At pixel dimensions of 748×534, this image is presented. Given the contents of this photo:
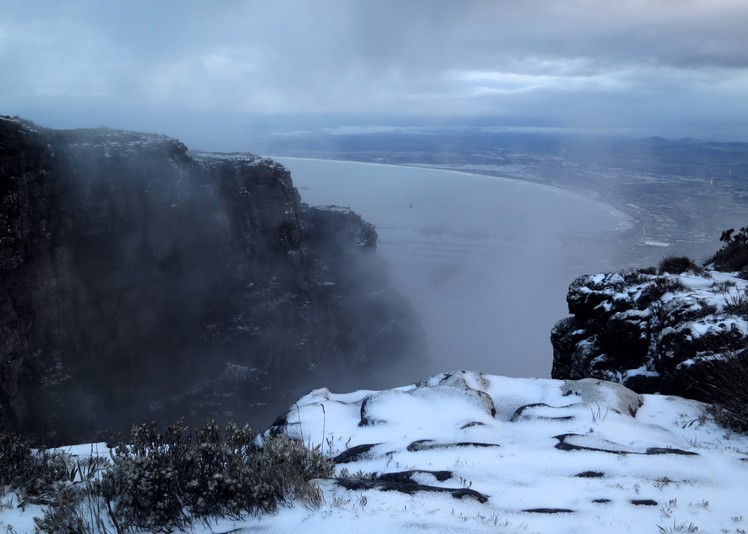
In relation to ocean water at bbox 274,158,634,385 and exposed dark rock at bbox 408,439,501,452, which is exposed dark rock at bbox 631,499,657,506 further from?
ocean water at bbox 274,158,634,385

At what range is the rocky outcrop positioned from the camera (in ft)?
29.1

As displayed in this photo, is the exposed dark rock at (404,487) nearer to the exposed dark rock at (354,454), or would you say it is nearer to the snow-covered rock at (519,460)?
the snow-covered rock at (519,460)

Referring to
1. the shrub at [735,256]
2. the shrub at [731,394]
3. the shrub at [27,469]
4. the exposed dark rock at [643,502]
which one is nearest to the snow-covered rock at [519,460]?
the exposed dark rock at [643,502]

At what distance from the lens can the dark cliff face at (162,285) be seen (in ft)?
115

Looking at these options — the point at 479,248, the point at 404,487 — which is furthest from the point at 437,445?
the point at 479,248

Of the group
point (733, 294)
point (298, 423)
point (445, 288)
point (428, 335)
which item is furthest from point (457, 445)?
point (445, 288)

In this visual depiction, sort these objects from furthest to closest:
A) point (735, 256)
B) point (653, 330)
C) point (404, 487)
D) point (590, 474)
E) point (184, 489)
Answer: point (735, 256)
point (653, 330)
point (590, 474)
point (184, 489)
point (404, 487)

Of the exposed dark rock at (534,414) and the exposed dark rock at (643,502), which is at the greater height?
the exposed dark rock at (643,502)

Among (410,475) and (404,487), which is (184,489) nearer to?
(404,487)

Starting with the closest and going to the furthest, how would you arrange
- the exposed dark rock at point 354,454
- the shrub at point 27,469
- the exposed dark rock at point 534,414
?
1. the shrub at point 27,469
2. the exposed dark rock at point 354,454
3. the exposed dark rock at point 534,414

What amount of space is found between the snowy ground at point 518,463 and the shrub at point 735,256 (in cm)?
820

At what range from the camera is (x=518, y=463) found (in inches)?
210

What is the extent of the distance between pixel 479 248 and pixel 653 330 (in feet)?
229

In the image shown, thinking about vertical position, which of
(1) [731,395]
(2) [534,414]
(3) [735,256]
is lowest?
(2) [534,414]
